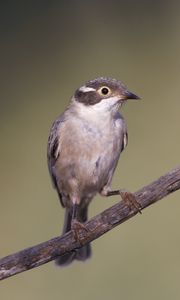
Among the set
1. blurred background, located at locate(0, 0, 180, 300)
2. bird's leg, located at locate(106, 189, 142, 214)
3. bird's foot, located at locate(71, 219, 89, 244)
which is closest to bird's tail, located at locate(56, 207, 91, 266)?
blurred background, located at locate(0, 0, 180, 300)

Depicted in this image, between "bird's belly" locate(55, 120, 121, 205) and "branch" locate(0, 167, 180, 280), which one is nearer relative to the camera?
"branch" locate(0, 167, 180, 280)

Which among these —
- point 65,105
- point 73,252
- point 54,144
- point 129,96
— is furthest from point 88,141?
point 65,105

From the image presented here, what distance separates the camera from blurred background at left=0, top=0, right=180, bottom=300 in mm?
5109

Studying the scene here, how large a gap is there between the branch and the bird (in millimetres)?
258

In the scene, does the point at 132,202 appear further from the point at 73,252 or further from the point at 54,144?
the point at 73,252

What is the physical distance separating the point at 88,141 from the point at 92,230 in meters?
0.56

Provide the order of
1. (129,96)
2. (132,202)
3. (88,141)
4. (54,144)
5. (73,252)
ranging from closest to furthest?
(132,202), (129,96), (88,141), (54,144), (73,252)

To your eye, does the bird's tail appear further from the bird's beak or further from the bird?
the bird's beak

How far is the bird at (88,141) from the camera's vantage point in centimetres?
414

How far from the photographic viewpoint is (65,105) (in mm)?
5793

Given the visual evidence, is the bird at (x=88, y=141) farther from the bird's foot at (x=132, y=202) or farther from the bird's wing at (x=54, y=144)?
the bird's foot at (x=132, y=202)

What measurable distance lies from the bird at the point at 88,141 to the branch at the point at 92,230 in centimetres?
26

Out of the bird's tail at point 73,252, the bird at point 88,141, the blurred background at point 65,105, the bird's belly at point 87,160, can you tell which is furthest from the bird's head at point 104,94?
the blurred background at point 65,105

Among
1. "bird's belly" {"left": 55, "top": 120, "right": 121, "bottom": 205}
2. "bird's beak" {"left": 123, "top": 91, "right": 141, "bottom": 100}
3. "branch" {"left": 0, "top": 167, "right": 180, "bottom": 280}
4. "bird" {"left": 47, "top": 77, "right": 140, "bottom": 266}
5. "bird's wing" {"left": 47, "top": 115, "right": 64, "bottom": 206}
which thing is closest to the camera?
"branch" {"left": 0, "top": 167, "right": 180, "bottom": 280}
